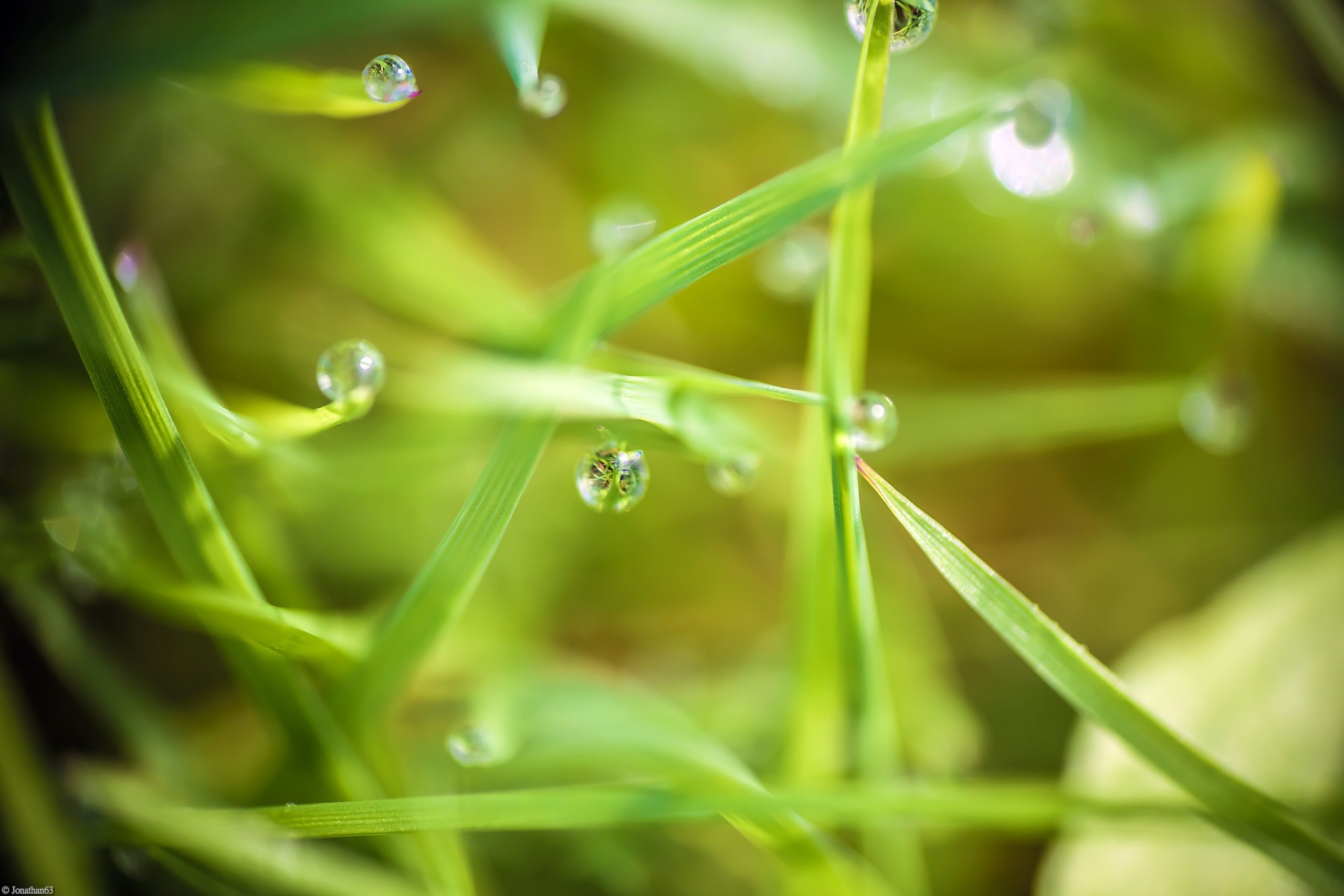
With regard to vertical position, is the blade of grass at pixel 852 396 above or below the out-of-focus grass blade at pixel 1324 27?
below

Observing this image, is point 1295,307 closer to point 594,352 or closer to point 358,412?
point 594,352

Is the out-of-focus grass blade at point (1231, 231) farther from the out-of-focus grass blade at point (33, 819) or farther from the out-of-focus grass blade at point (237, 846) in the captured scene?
the out-of-focus grass blade at point (33, 819)

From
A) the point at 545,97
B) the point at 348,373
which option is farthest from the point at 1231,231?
the point at 348,373

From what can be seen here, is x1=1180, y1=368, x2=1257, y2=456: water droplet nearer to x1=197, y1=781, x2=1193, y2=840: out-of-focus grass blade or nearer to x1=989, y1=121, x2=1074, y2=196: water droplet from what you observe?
x1=989, y1=121, x2=1074, y2=196: water droplet

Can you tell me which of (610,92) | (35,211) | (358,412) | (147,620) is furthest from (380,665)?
(610,92)

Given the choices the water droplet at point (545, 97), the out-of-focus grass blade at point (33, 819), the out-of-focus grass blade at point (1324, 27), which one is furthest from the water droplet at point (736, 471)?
the out-of-focus grass blade at point (1324, 27)
